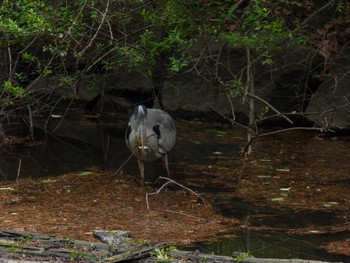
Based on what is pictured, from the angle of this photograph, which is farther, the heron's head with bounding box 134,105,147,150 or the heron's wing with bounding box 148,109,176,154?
the heron's wing with bounding box 148,109,176,154

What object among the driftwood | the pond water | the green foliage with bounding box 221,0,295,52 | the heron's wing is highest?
the green foliage with bounding box 221,0,295,52

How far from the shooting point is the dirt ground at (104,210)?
7500 mm

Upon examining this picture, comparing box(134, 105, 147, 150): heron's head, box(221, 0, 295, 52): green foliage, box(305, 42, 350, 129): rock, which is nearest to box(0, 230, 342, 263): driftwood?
box(134, 105, 147, 150): heron's head

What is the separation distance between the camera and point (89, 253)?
18.0ft

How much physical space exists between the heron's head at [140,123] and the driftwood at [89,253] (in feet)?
13.1

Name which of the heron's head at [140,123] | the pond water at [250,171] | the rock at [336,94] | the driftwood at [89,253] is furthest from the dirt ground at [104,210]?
the rock at [336,94]

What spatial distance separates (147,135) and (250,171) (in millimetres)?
1577

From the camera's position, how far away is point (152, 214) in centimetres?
824

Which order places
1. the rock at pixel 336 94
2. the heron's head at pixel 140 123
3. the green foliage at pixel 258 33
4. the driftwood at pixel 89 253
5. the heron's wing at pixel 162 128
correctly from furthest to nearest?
the rock at pixel 336 94 < the heron's wing at pixel 162 128 < the heron's head at pixel 140 123 < the green foliage at pixel 258 33 < the driftwood at pixel 89 253

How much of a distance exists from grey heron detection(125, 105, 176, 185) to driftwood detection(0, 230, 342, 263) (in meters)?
4.02

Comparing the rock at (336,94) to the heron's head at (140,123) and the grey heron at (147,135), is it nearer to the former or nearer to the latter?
the grey heron at (147,135)

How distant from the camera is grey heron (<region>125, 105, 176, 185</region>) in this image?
9.80 metres

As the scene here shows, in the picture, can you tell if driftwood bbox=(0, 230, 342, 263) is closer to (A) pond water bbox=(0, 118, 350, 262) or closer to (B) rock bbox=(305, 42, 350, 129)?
(A) pond water bbox=(0, 118, 350, 262)

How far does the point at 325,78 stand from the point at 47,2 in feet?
17.9
